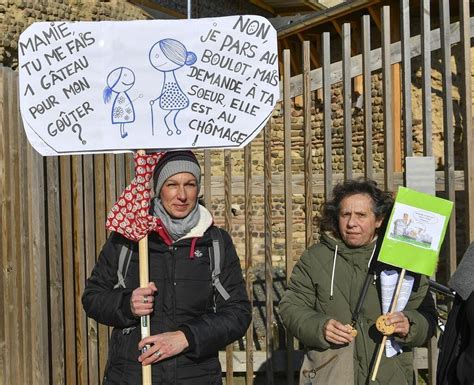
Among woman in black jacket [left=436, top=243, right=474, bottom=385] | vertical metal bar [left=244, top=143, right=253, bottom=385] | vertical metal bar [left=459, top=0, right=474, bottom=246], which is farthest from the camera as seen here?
vertical metal bar [left=244, top=143, right=253, bottom=385]

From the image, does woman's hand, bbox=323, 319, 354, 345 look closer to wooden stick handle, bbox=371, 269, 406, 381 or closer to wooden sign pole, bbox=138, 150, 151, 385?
wooden stick handle, bbox=371, 269, 406, 381

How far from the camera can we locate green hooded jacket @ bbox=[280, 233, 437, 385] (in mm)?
3262

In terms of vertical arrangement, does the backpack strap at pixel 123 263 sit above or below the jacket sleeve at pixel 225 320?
above

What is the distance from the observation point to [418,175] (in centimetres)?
437

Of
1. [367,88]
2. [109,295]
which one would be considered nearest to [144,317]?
[109,295]

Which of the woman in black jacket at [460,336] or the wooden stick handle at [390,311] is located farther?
the wooden stick handle at [390,311]

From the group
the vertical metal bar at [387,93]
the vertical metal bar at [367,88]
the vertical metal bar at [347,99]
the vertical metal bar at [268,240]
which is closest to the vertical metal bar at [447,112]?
the vertical metal bar at [387,93]

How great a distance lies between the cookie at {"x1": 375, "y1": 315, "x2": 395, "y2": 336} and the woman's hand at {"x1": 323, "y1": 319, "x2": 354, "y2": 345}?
12cm

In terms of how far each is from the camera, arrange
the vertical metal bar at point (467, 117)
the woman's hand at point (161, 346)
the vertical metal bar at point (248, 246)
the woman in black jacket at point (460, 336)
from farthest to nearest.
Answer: the vertical metal bar at point (248, 246), the vertical metal bar at point (467, 117), the woman's hand at point (161, 346), the woman in black jacket at point (460, 336)

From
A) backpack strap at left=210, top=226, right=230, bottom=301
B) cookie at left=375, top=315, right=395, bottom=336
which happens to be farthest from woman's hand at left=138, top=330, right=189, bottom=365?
cookie at left=375, top=315, right=395, bottom=336

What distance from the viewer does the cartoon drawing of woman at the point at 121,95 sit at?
130 inches

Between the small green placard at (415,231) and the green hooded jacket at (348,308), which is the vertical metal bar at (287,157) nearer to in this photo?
the green hooded jacket at (348,308)

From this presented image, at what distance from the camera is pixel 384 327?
10.3 ft

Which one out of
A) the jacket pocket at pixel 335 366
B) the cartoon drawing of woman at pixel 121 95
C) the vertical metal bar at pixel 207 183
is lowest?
the jacket pocket at pixel 335 366
